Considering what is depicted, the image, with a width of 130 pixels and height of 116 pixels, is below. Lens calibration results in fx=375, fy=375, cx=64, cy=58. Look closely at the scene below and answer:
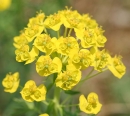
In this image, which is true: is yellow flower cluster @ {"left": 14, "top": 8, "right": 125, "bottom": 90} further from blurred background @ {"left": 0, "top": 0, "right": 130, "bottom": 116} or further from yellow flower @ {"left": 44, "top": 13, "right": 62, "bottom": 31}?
blurred background @ {"left": 0, "top": 0, "right": 130, "bottom": 116}

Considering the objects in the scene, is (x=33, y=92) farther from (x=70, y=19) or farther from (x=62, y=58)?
(x=70, y=19)

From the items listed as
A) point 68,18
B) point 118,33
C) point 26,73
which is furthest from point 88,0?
point 68,18

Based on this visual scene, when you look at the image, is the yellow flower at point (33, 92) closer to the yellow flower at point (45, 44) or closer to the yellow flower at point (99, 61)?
the yellow flower at point (45, 44)

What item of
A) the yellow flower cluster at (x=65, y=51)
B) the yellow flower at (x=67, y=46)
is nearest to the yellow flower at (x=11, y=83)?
the yellow flower cluster at (x=65, y=51)

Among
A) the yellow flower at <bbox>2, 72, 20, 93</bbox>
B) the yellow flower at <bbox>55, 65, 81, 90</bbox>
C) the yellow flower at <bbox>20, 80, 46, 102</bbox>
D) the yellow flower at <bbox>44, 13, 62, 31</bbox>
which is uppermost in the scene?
the yellow flower at <bbox>44, 13, 62, 31</bbox>

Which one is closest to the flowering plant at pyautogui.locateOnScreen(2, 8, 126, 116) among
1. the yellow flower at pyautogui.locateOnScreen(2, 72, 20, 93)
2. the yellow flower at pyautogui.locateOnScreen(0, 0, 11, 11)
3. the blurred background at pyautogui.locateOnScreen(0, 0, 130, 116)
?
the yellow flower at pyautogui.locateOnScreen(2, 72, 20, 93)

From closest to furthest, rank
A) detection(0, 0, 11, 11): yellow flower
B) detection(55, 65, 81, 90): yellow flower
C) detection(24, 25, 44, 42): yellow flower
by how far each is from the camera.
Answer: detection(55, 65, 81, 90): yellow flower
detection(24, 25, 44, 42): yellow flower
detection(0, 0, 11, 11): yellow flower
